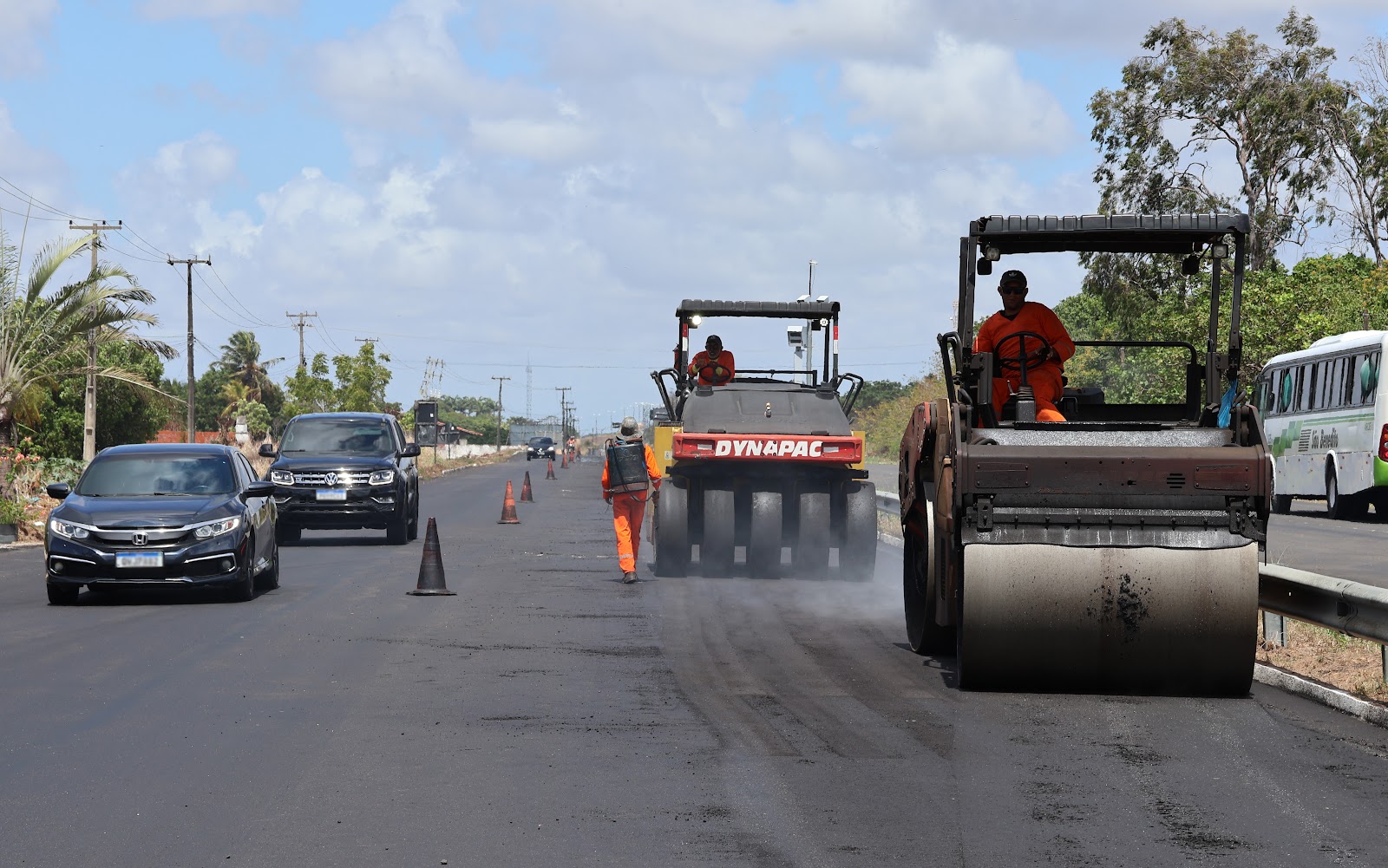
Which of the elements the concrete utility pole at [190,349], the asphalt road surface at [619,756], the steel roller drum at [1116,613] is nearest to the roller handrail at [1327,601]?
the asphalt road surface at [619,756]

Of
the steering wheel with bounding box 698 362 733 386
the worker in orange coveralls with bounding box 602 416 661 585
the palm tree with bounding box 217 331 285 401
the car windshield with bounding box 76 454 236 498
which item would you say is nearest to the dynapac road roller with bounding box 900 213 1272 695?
the worker in orange coveralls with bounding box 602 416 661 585

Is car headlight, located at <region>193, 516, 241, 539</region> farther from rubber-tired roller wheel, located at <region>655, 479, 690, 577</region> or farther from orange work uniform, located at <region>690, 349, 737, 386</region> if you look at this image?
orange work uniform, located at <region>690, 349, 737, 386</region>

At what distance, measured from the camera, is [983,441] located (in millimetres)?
10211

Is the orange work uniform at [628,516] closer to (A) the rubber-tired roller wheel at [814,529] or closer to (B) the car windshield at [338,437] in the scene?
(A) the rubber-tired roller wheel at [814,529]

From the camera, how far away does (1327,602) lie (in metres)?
10.5

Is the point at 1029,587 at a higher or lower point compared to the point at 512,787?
higher

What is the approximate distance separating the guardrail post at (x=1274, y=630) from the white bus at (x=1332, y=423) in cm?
1608

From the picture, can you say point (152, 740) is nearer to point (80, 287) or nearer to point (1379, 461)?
point (80, 287)

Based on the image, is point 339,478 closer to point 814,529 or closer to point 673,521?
point 673,521

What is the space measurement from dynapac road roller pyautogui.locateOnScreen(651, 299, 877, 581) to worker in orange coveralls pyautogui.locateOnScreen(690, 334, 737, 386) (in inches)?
33.3

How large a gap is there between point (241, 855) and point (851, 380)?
45.5 ft

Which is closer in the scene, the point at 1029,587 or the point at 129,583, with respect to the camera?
the point at 1029,587

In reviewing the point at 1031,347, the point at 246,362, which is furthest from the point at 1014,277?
the point at 246,362

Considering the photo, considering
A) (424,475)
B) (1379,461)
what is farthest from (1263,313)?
(424,475)
